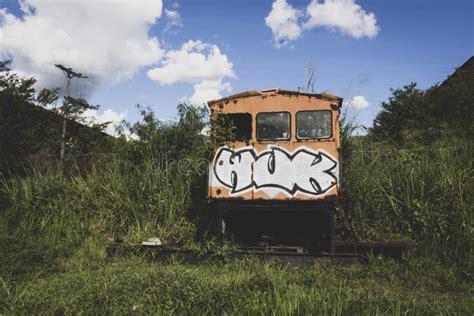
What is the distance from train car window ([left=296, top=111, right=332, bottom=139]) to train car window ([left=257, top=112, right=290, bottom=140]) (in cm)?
23

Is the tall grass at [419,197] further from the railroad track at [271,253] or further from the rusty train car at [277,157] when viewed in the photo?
the rusty train car at [277,157]

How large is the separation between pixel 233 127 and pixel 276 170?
4.04 feet

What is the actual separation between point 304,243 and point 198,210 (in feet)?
7.99

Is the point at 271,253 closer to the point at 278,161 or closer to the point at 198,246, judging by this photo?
the point at 198,246

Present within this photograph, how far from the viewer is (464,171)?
711 centimetres

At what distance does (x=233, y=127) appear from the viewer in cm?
716

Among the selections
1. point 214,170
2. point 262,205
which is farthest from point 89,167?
point 262,205

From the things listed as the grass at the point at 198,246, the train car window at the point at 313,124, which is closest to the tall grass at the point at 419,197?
the grass at the point at 198,246

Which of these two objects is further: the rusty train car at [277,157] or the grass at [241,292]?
the rusty train car at [277,157]

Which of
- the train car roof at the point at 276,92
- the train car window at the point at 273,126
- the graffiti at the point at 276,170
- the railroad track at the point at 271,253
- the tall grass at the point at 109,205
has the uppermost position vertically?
the train car roof at the point at 276,92

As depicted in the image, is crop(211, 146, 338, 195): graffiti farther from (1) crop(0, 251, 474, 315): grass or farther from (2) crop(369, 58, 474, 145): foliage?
(2) crop(369, 58, 474, 145): foliage

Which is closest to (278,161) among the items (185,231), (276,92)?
(276,92)

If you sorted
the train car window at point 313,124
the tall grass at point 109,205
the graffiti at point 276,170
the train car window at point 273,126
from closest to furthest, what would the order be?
1. the graffiti at point 276,170
2. the train car window at point 313,124
3. the train car window at point 273,126
4. the tall grass at point 109,205

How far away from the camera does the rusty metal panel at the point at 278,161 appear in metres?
6.61
